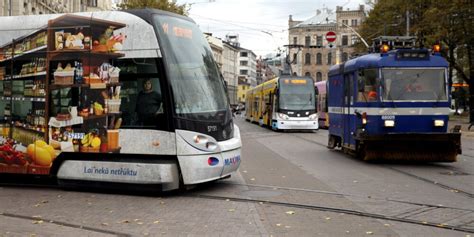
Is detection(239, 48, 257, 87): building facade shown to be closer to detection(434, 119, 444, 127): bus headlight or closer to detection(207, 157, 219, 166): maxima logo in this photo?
detection(434, 119, 444, 127): bus headlight

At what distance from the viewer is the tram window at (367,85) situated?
46.3 ft

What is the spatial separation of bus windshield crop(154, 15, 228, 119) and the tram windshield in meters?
5.70

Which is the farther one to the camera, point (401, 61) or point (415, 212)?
point (401, 61)

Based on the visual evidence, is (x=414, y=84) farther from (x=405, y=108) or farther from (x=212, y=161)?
(x=212, y=161)

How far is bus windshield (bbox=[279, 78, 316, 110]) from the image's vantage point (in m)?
31.2

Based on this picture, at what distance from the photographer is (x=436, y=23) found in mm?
35562

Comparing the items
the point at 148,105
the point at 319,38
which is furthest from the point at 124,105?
the point at 319,38

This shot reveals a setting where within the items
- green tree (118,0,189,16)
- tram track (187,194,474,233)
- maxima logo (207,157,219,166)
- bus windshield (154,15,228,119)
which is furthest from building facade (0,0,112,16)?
tram track (187,194,474,233)

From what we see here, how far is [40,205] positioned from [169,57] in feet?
10.6

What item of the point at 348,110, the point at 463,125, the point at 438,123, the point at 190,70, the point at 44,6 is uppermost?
the point at 44,6

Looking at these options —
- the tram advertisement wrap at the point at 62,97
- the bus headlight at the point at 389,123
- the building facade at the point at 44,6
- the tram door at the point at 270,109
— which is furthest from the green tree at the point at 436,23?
the building facade at the point at 44,6

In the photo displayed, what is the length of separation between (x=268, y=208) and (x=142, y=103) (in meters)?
2.84

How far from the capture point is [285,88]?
31.7 metres

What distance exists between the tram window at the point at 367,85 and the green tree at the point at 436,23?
14.0 meters
